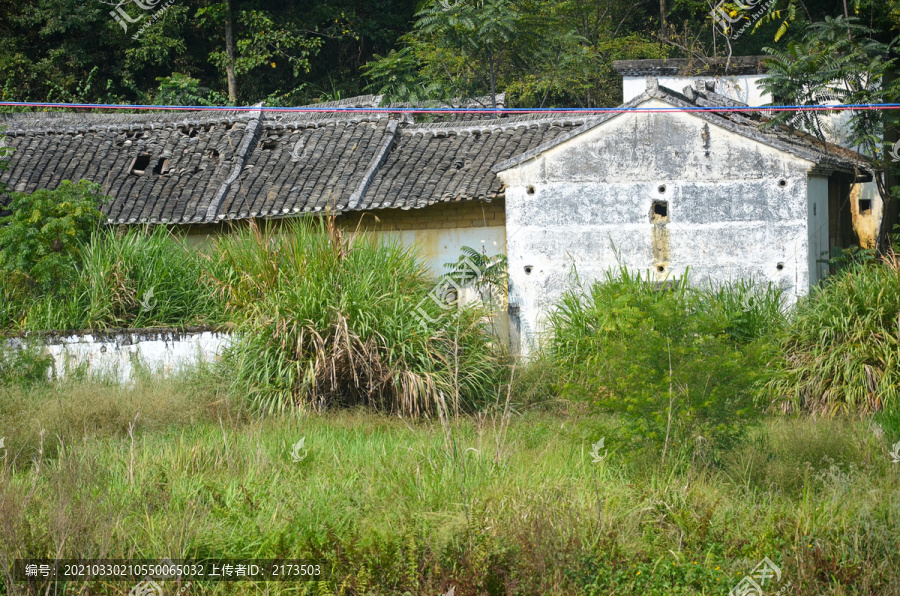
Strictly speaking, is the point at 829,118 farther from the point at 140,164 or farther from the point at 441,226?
the point at 140,164

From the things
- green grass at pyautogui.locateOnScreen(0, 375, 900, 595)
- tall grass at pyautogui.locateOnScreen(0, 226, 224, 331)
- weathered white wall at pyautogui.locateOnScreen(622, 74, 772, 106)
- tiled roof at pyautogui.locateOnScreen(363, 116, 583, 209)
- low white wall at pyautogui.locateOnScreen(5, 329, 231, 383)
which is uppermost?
weathered white wall at pyautogui.locateOnScreen(622, 74, 772, 106)

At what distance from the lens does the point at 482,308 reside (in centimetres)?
1140

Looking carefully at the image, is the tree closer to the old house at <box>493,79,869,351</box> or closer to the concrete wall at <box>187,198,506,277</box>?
the old house at <box>493,79,869,351</box>

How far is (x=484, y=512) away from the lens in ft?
19.7

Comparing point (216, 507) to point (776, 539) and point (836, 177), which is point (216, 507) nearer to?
point (776, 539)

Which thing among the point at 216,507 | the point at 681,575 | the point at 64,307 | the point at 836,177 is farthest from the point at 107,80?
the point at 681,575

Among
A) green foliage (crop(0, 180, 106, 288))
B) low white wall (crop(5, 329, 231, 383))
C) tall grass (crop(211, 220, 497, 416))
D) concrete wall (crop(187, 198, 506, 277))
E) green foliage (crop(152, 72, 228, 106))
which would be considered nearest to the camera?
tall grass (crop(211, 220, 497, 416))

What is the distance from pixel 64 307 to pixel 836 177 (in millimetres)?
11723

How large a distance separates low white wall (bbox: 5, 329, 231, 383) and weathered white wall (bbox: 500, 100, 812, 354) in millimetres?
4466

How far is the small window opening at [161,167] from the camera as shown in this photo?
15109 millimetres

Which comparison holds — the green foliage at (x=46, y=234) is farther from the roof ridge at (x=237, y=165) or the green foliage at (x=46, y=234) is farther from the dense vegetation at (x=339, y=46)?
the dense vegetation at (x=339, y=46)

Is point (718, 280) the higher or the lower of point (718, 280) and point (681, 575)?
the higher

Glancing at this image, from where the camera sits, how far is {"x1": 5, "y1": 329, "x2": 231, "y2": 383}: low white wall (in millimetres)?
11383

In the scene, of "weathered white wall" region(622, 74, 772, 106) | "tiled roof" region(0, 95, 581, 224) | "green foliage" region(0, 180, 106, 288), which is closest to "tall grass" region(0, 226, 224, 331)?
"green foliage" region(0, 180, 106, 288)
